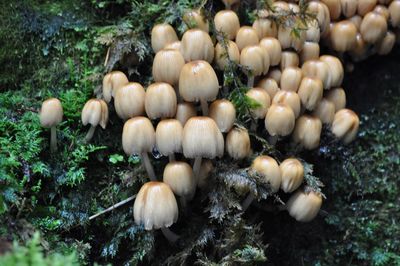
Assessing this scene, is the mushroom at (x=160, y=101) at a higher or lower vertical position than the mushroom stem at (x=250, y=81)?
higher

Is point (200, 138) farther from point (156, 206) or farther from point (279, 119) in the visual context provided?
point (279, 119)

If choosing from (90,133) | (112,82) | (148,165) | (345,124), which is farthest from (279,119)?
(90,133)

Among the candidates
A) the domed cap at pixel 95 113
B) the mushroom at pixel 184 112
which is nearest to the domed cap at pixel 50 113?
the domed cap at pixel 95 113

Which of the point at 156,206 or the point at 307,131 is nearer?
the point at 156,206

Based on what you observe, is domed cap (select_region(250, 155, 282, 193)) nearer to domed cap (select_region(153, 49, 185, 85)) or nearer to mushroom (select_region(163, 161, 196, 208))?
mushroom (select_region(163, 161, 196, 208))

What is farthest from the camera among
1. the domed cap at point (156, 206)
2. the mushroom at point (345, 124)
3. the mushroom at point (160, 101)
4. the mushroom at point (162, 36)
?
the mushroom at point (345, 124)

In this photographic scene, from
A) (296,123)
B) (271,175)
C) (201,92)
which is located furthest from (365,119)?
(201,92)

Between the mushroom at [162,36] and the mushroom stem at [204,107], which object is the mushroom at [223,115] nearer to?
the mushroom stem at [204,107]
